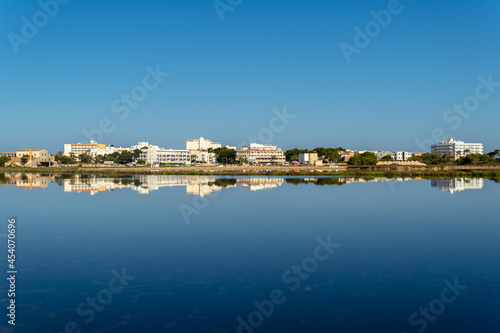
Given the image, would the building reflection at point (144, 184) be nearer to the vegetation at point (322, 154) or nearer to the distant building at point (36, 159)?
the distant building at point (36, 159)

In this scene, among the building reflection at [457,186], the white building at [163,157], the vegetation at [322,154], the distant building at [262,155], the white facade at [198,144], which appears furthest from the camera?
the white facade at [198,144]

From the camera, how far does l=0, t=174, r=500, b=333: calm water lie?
24.0 feet

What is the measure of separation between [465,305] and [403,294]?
3.79ft

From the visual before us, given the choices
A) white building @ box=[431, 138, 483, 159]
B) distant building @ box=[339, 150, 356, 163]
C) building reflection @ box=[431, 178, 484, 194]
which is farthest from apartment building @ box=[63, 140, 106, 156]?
white building @ box=[431, 138, 483, 159]

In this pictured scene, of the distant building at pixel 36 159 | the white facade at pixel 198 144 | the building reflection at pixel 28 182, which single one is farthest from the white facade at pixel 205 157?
the building reflection at pixel 28 182

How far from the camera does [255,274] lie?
32.6 ft

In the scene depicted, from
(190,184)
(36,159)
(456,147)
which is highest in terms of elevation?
(456,147)

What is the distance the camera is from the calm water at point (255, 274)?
7.31 metres

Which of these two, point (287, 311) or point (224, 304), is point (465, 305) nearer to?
point (287, 311)

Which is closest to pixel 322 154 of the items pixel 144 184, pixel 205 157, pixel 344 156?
pixel 344 156

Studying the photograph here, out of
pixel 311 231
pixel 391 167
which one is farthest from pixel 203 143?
pixel 311 231

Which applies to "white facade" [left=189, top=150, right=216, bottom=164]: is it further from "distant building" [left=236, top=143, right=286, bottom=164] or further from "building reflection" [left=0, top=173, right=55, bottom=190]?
"building reflection" [left=0, top=173, right=55, bottom=190]

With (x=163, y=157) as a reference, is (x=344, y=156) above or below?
above

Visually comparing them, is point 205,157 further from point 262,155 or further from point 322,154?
point 322,154
